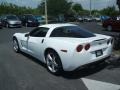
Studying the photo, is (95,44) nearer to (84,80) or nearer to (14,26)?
(84,80)

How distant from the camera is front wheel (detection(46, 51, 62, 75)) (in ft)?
19.7

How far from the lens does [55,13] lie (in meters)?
A: 44.2

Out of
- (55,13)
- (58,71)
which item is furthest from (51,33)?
(55,13)

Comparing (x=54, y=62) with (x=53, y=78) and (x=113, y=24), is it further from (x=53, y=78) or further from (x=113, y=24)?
(x=113, y=24)

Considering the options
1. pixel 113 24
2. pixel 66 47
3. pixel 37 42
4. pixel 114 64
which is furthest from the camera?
pixel 113 24

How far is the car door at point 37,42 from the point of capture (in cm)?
676

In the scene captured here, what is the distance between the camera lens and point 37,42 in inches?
275

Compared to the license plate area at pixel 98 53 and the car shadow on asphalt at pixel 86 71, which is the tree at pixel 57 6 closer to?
the car shadow on asphalt at pixel 86 71

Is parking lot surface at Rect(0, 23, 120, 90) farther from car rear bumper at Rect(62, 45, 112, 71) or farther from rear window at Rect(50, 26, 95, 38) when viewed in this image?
rear window at Rect(50, 26, 95, 38)

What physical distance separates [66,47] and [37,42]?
163 centimetres

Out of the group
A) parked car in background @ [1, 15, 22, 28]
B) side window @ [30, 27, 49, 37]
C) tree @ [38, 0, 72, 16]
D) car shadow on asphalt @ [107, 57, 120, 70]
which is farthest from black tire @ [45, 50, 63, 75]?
tree @ [38, 0, 72, 16]

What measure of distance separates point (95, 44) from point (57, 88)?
1.69m

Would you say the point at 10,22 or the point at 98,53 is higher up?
the point at 10,22

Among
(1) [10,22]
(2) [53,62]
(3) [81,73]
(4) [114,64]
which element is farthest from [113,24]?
(2) [53,62]
